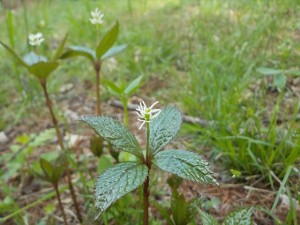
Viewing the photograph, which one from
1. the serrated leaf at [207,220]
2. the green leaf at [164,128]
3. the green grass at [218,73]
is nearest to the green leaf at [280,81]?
the green grass at [218,73]

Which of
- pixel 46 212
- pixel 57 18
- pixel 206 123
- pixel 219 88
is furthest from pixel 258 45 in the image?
pixel 57 18

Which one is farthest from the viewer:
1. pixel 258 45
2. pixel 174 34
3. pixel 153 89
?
pixel 174 34

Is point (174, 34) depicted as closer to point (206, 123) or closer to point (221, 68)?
point (221, 68)

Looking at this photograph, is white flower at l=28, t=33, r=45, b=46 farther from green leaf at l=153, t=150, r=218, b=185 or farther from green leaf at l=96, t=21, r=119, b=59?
green leaf at l=153, t=150, r=218, b=185

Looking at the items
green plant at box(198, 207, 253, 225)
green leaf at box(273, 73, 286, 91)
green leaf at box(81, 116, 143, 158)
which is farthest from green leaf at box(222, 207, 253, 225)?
green leaf at box(273, 73, 286, 91)

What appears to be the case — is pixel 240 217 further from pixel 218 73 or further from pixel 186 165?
pixel 218 73
